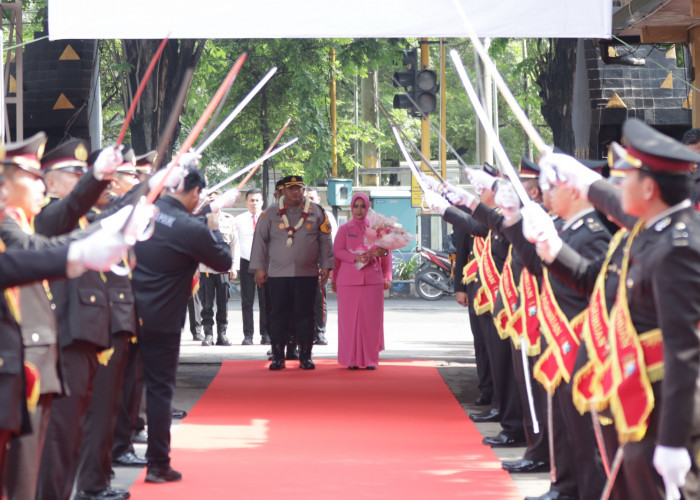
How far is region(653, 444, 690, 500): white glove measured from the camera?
3.34 m

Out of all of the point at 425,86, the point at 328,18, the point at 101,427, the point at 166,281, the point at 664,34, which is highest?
the point at 425,86

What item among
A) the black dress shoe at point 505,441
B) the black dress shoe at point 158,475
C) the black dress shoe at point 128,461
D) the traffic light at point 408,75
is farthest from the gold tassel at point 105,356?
the traffic light at point 408,75

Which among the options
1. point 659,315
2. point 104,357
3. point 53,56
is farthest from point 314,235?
point 659,315

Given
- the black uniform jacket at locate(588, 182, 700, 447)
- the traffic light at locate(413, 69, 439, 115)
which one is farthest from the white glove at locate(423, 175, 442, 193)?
the traffic light at locate(413, 69, 439, 115)

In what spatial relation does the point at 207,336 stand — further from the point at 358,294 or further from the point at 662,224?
the point at 662,224

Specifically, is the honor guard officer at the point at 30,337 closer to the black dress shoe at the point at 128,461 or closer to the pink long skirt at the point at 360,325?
the black dress shoe at the point at 128,461

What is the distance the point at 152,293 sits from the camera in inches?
244

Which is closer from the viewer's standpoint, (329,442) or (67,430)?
(67,430)

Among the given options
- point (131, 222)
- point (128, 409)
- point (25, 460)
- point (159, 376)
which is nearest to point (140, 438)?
point (128, 409)

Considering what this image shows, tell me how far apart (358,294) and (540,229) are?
751 centimetres

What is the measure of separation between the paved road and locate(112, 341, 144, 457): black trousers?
6.7 inches

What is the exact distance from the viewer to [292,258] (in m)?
Result: 11.2

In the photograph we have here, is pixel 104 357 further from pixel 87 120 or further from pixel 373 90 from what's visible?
pixel 373 90

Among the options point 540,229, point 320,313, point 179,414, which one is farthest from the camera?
point 320,313
